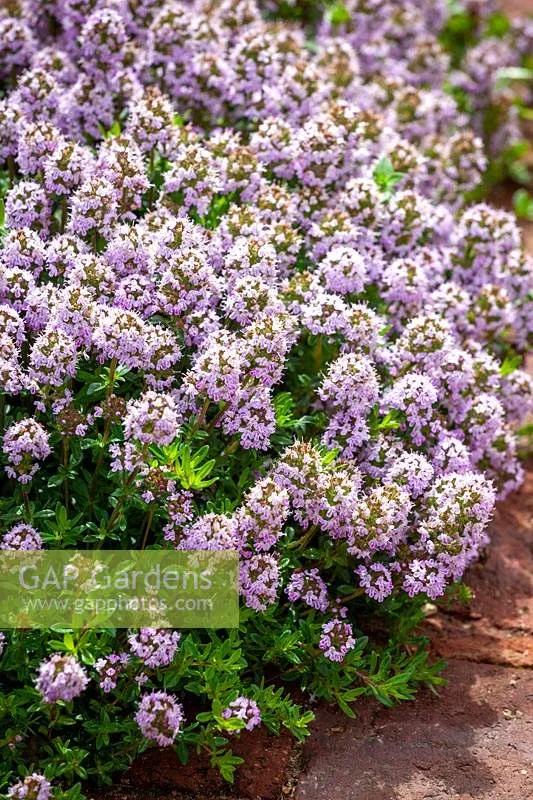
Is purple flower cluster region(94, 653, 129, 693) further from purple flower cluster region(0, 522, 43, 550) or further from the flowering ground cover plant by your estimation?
purple flower cluster region(0, 522, 43, 550)

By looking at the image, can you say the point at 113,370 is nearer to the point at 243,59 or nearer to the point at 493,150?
the point at 243,59

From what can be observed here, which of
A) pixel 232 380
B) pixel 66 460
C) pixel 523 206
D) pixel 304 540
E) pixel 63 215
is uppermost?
pixel 63 215

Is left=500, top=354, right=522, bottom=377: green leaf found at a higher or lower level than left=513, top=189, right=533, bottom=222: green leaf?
lower

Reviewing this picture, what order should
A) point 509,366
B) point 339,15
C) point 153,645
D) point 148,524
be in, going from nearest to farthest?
1. point 153,645
2. point 148,524
3. point 509,366
4. point 339,15

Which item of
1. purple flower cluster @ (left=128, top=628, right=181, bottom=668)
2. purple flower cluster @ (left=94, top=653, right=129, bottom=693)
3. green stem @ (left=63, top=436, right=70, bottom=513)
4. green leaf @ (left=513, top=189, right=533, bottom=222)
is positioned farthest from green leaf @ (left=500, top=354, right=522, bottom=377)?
green leaf @ (left=513, top=189, right=533, bottom=222)

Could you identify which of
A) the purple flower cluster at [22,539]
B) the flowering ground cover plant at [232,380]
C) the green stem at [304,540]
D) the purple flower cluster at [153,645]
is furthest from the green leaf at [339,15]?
the purple flower cluster at [153,645]

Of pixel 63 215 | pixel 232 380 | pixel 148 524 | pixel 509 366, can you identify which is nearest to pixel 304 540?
pixel 148 524

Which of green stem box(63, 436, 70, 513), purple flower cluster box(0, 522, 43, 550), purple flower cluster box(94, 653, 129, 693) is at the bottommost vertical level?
purple flower cluster box(94, 653, 129, 693)

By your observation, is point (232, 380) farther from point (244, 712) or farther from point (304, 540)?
point (244, 712)
